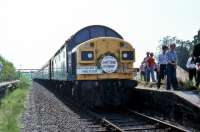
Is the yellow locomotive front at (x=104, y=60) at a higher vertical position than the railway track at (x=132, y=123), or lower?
higher

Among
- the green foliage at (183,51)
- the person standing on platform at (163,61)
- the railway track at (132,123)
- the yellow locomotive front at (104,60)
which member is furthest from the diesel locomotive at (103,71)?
the green foliage at (183,51)

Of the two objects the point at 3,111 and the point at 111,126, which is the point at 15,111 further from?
the point at 111,126

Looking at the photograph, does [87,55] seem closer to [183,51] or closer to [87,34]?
[87,34]

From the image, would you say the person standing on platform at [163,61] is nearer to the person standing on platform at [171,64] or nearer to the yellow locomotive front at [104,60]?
the person standing on platform at [171,64]

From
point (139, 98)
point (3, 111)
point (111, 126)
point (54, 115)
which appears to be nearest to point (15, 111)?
point (3, 111)

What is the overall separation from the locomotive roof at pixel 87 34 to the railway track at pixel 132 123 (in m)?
3.83

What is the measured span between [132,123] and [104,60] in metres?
3.78

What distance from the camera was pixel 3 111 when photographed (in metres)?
17.6

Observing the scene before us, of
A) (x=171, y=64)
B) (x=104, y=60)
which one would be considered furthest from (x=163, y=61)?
(x=104, y=60)

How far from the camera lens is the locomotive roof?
18.3 meters

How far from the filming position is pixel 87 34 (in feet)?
60.3

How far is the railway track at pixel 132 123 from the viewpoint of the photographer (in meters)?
11.7

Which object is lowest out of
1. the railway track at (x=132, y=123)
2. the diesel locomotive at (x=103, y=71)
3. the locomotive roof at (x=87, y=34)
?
the railway track at (x=132, y=123)

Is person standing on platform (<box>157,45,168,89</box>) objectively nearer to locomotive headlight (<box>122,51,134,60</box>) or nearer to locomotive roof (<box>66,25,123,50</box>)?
locomotive headlight (<box>122,51,134,60</box>)
